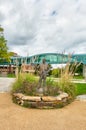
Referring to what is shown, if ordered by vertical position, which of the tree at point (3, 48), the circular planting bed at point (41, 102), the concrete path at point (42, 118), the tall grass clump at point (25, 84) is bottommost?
the concrete path at point (42, 118)

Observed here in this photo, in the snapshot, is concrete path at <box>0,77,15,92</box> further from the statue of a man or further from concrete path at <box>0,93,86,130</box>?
concrete path at <box>0,93,86,130</box>

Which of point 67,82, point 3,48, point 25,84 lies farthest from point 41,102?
point 3,48

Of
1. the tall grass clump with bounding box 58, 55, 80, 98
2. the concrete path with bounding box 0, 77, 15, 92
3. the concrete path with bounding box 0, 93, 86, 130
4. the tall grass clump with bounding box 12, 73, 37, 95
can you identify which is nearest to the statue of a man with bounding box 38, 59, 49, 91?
the tall grass clump with bounding box 12, 73, 37, 95

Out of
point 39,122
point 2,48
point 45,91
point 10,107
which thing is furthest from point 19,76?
point 2,48

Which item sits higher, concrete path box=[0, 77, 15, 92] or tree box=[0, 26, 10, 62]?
tree box=[0, 26, 10, 62]

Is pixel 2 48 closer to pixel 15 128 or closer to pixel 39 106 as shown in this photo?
pixel 39 106

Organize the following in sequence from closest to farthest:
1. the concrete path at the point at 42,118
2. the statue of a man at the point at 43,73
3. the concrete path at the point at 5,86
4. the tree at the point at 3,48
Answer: the concrete path at the point at 42,118 < the statue of a man at the point at 43,73 < the concrete path at the point at 5,86 < the tree at the point at 3,48

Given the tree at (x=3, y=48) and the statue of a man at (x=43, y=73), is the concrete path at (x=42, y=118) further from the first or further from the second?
the tree at (x=3, y=48)

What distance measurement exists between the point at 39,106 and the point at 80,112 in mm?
1239

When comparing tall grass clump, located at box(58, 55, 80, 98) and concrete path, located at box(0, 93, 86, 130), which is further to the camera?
tall grass clump, located at box(58, 55, 80, 98)

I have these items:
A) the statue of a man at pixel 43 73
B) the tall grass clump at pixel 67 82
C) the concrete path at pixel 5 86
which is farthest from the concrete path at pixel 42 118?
the concrete path at pixel 5 86

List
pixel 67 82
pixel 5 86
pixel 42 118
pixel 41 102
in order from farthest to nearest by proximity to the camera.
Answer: pixel 5 86
pixel 67 82
pixel 41 102
pixel 42 118

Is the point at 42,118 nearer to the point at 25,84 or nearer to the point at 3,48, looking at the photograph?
the point at 25,84

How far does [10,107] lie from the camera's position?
7.35 m
